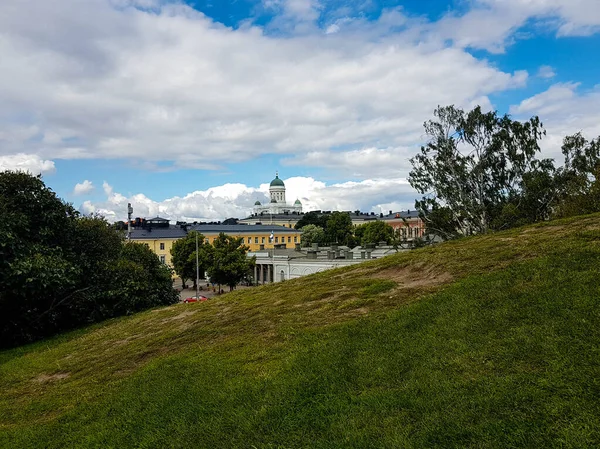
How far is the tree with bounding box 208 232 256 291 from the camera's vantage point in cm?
4509

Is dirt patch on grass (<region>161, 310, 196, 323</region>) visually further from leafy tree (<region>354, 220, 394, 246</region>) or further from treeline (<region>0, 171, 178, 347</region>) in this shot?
leafy tree (<region>354, 220, 394, 246</region>)

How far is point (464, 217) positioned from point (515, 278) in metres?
25.2

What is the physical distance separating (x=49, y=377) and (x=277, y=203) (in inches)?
5944

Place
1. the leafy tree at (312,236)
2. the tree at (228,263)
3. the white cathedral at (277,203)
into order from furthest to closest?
the white cathedral at (277,203)
the leafy tree at (312,236)
the tree at (228,263)

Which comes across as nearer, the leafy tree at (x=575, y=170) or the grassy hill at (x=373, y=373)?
the grassy hill at (x=373, y=373)

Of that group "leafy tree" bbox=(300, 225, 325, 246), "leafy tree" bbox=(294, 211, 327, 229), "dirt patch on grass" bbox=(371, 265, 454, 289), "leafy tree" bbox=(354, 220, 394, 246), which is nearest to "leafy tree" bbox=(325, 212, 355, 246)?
"leafy tree" bbox=(300, 225, 325, 246)

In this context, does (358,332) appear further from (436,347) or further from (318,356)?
(436,347)

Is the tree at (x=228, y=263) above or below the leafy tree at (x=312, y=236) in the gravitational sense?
below

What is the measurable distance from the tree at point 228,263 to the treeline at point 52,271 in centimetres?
2345

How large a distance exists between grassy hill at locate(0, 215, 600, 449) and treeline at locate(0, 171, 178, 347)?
3571 millimetres

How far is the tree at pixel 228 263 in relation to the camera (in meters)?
45.1

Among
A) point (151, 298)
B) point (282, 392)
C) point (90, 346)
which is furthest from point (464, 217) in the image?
point (282, 392)

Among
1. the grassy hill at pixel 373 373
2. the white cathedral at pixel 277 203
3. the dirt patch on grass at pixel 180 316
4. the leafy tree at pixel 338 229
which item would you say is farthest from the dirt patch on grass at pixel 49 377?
the white cathedral at pixel 277 203

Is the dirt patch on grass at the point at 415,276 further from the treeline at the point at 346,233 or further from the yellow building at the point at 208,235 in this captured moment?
the yellow building at the point at 208,235
